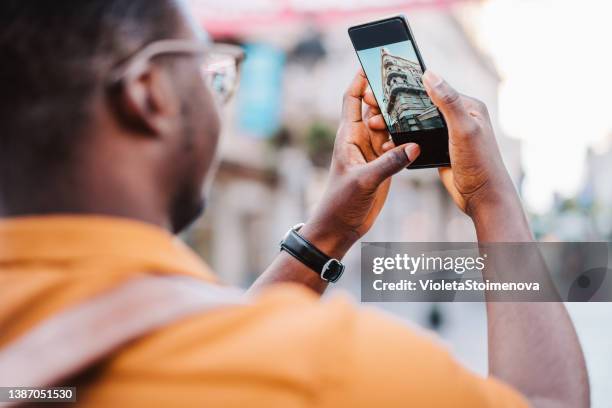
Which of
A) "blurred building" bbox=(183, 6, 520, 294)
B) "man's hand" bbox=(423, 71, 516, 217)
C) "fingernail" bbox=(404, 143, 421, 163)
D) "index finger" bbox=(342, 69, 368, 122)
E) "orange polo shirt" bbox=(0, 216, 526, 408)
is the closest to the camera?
"orange polo shirt" bbox=(0, 216, 526, 408)

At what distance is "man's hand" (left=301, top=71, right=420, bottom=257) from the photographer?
153 cm

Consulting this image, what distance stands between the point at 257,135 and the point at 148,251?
710 inches

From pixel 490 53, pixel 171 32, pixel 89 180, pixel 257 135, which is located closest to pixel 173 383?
pixel 89 180

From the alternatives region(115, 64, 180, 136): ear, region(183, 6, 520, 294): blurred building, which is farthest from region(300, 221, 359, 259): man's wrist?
region(183, 6, 520, 294): blurred building

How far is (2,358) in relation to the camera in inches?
29.5

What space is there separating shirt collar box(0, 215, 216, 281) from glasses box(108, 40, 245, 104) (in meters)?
0.18

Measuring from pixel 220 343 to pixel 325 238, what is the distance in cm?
83

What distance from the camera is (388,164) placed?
1529mm

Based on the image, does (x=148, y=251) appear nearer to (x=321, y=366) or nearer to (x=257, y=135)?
(x=321, y=366)

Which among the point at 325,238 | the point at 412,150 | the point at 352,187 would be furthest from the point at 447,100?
the point at 325,238

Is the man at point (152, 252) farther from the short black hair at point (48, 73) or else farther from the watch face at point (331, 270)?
the watch face at point (331, 270)

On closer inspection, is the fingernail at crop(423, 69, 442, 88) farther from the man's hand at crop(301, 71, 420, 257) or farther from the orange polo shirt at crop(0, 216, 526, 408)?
the orange polo shirt at crop(0, 216, 526, 408)

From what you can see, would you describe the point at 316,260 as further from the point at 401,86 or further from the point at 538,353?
the point at 538,353

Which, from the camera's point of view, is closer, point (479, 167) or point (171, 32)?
point (171, 32)
